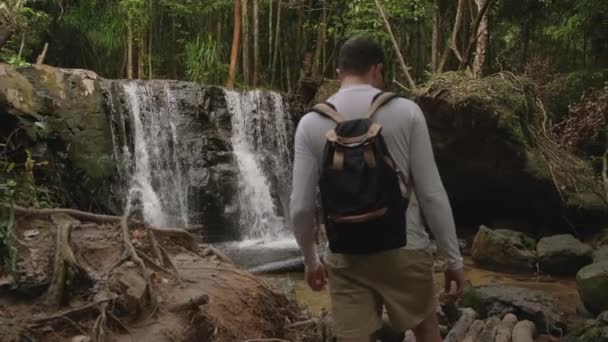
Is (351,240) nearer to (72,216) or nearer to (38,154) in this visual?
(72,216)

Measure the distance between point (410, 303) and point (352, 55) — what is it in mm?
929

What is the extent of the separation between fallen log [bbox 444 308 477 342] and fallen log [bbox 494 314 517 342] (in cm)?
22

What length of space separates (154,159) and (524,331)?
301 inches

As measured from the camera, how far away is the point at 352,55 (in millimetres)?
Result: 2264

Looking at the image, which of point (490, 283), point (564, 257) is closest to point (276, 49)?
point (564, 257)

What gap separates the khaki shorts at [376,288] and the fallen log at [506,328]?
2.69 metres

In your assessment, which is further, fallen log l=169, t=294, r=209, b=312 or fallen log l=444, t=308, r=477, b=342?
fallen log l=444, t=308, r=477, b=342

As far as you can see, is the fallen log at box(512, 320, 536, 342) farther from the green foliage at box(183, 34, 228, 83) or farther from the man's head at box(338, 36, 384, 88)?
the green foliage at box(183, 34, 228, 83)

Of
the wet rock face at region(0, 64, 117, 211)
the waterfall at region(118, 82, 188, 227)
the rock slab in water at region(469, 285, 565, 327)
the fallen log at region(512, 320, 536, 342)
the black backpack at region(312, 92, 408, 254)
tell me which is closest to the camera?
the black backpack at region(312, 92, 408, 254)

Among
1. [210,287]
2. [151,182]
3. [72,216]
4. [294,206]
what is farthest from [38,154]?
[294,206]

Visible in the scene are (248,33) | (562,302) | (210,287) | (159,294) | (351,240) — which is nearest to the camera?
A: (351,240)

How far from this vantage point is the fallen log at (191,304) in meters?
3.29

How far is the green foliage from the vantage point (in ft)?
49.1

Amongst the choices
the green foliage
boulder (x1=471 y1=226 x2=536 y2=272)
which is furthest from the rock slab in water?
the green foliage
